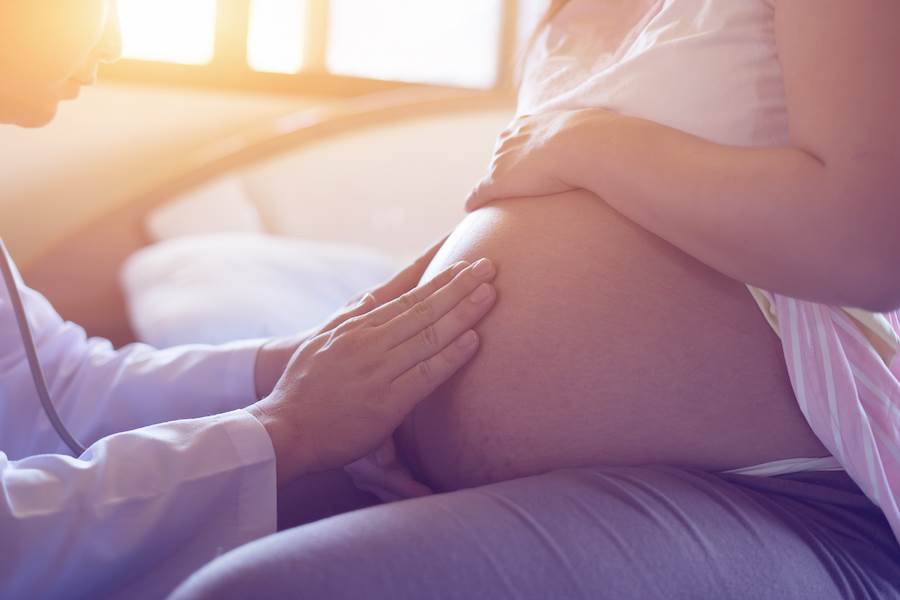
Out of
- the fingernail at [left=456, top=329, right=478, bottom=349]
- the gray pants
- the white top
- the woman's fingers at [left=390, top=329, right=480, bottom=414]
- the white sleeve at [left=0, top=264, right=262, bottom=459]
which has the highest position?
the white top

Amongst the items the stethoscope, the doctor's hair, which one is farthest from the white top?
the stethoscope

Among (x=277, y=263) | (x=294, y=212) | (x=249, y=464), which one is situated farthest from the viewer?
(x=294, y=212)

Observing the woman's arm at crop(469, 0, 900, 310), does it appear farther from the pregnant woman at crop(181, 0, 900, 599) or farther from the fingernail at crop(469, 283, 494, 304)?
the fingernail at crop(469, 283, 494, 304)

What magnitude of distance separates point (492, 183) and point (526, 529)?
383mm

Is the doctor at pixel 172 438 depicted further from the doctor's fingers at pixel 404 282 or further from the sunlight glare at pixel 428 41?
the sunlight glare at pixel 428 41

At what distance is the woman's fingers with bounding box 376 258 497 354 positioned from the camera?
0.75m

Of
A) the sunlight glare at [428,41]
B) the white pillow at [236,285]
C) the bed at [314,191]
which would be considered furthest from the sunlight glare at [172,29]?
the white pillow at [236,285]

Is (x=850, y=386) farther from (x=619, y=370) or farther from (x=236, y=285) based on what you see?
(x=236, y=285)

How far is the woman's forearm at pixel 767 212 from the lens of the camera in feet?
1.96

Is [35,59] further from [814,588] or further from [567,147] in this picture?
[814,588]

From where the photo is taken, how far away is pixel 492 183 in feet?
2.78

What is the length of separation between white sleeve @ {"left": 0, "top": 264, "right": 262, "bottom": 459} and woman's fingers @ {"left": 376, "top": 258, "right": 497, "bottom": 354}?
0.30 metres

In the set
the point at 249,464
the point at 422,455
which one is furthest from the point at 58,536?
the point at 422,455

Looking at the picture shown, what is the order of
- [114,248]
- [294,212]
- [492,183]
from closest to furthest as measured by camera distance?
[492,183] → [114,248] → [294,212]
